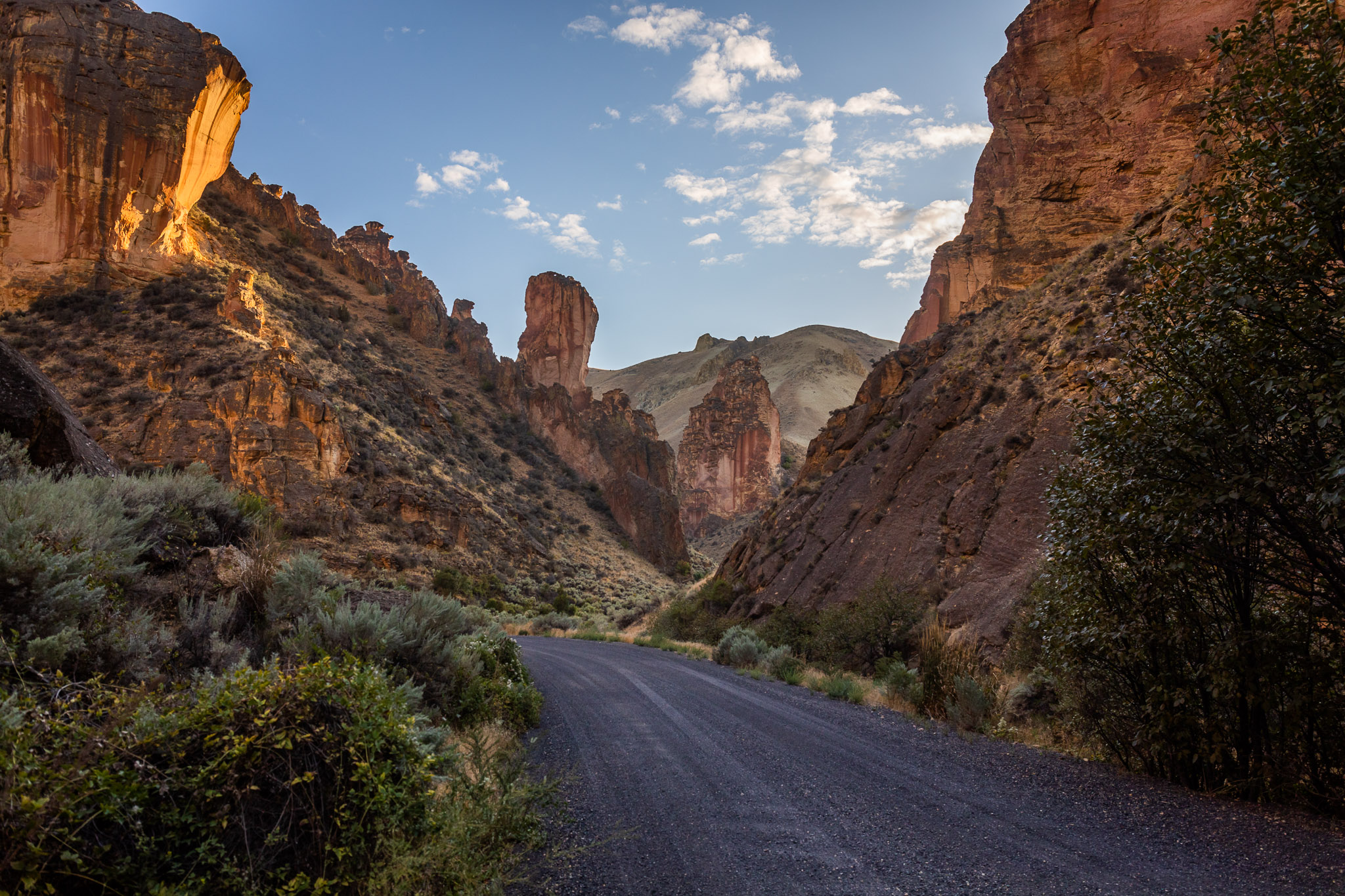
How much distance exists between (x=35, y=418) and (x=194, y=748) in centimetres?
650

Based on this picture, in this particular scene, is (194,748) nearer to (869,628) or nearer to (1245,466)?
(1245,466)

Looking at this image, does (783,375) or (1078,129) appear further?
(783,375)

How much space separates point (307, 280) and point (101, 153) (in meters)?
16.4

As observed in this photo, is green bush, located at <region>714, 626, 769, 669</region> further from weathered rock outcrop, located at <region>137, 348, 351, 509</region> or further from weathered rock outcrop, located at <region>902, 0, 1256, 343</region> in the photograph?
weathered rock outcrop, located at <region>137, 348, 351, 509</region>

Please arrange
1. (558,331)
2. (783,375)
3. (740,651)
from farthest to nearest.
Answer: (783,375), (558,331), (740,651)

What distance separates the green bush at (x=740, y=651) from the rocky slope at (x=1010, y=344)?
3.03m

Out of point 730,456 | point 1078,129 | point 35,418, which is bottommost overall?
point 35,418

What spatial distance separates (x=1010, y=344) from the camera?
20.1m

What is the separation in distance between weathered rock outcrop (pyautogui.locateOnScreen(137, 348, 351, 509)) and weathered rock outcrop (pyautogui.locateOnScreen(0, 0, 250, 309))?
8.54 meters

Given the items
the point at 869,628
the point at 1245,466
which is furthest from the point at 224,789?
the point at 869,628

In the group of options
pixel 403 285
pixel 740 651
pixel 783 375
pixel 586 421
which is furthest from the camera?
pixel 783 375

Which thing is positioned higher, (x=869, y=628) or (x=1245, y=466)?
(x=1245, y=466)

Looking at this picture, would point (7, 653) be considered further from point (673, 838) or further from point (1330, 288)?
point (1330, 288)

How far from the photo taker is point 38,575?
12.6ft
